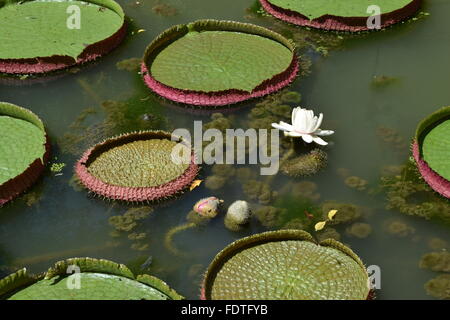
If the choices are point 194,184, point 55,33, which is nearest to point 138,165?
point 194,184

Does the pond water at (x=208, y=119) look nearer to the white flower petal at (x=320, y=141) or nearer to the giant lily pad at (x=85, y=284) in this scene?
the white flower petal at (x=320, y=141)

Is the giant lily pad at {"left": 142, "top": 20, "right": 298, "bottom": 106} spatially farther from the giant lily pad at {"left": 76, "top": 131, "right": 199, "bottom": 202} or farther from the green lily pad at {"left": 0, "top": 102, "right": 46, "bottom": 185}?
the green lily pad at {"left": 0, "top": 102, "right": 46, "bottom": 185}

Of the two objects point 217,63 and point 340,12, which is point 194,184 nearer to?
point 217,63

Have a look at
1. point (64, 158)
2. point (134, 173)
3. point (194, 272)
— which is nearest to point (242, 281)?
point (194, 272)

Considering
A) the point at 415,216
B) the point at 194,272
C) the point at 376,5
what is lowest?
the point at 194,272

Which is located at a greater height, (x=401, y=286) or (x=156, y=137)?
(x=156, y=137)
